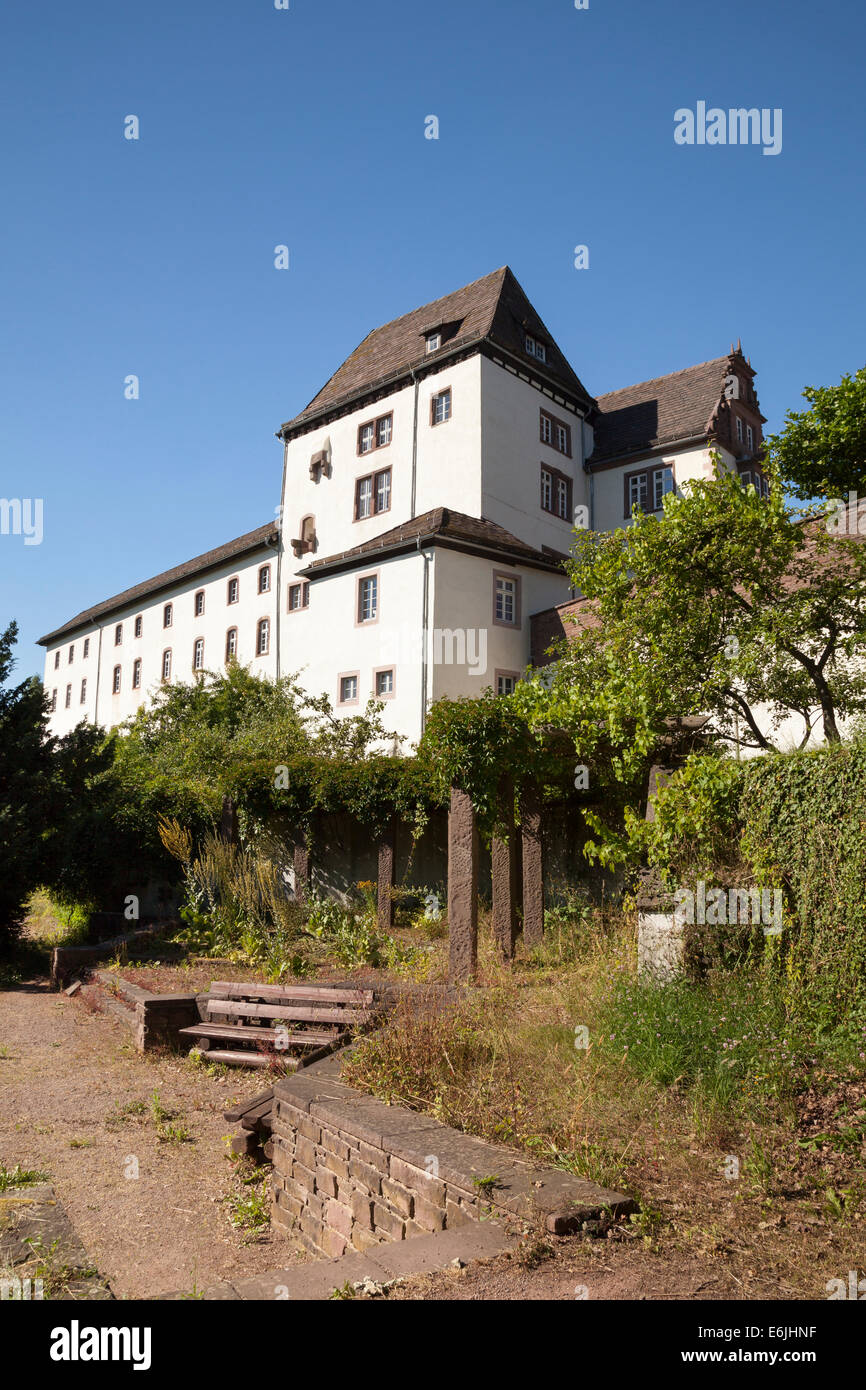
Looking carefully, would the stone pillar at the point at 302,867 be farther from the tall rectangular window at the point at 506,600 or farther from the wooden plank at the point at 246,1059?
the tall rectangular window at the point at 506,600

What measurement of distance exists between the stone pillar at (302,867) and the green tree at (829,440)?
19357mm

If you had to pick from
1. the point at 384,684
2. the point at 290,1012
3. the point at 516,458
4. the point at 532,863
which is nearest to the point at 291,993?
the point at 290,1012

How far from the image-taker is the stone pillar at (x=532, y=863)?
1177 centimetres

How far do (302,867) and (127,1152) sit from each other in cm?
1000

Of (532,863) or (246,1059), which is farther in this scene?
(532,863)

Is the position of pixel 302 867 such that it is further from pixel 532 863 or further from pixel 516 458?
pixel 516 458

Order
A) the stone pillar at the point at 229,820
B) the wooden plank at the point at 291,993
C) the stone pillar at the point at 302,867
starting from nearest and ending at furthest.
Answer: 1. the wooden plank at the point at 291,993
2. the stone pillar at the point at 302,867
3. the stone pillar at the point at 229,820

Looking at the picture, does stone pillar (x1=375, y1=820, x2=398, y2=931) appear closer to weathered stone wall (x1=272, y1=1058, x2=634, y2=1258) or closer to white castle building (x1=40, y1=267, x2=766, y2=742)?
weathered stone wall (x1=272, y1=1058, x2=634, y2=1258)

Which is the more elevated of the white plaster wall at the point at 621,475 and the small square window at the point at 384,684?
the white plaster wall at the point at 621,475

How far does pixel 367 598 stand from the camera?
26.9 metres
